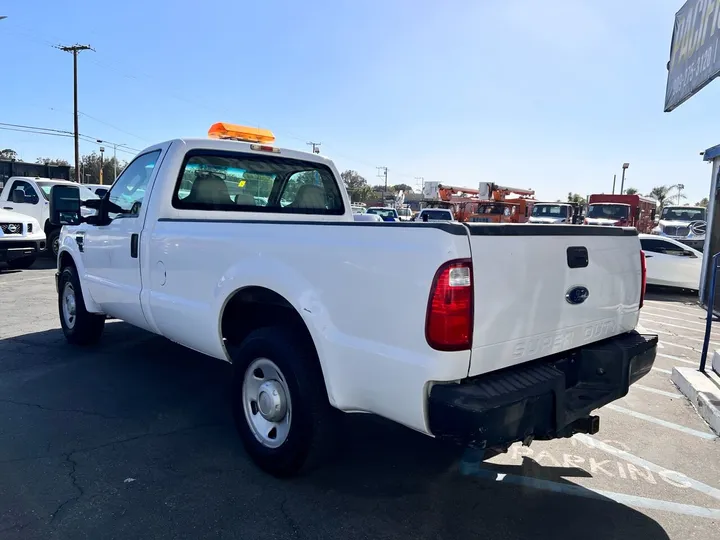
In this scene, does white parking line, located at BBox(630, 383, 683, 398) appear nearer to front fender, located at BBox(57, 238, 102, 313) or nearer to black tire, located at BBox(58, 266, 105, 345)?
front fender, located at BBox(57, 238, 102, 313)

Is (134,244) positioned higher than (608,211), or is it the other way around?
(608,211)

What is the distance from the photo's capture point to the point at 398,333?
7.93 feet

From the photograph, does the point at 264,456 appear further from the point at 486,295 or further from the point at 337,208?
the point at 337,208

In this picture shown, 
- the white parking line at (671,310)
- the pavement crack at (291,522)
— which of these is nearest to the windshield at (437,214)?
the white parking line at (671,310)

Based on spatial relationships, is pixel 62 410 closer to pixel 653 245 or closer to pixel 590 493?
pixel 590 493

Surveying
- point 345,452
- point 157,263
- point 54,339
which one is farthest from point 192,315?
point 54,339

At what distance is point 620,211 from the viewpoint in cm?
2614

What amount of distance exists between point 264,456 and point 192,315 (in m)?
1.13

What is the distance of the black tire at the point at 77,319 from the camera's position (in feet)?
18.4

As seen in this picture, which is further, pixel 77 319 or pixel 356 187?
pixel 356 187

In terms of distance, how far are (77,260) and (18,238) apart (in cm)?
748

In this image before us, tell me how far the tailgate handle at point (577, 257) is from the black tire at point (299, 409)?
57.5 inches

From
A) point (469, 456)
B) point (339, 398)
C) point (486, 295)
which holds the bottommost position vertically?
point (469, 456)

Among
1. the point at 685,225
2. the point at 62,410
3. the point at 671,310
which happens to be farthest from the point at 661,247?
the point at 62,410
